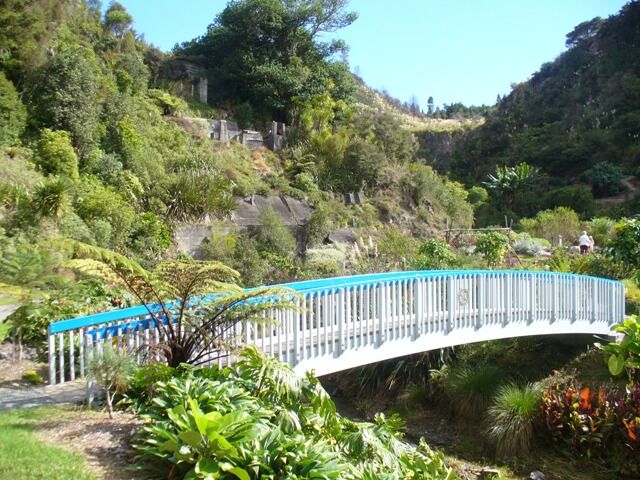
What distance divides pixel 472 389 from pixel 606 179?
97.9 feet

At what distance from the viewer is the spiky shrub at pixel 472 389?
9766 mm

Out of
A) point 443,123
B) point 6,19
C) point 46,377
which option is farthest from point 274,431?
point 443,123

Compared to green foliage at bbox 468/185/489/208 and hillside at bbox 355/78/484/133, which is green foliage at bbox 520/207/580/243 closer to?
green foliage at bbox 468/185/489/208

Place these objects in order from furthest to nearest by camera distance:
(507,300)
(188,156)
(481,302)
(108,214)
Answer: (188,156) → (108,214) → (507,300) → (481,302)

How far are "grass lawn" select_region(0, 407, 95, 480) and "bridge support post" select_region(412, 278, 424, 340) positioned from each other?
188 inches

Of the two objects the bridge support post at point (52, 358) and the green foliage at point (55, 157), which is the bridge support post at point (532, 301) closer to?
the bridge support post at point (52, 358)

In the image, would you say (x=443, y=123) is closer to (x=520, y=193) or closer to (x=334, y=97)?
(x=520, y=193)

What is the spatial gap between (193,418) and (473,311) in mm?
5710

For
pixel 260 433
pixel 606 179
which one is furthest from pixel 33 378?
pixel 606 179

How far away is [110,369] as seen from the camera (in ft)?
15.5

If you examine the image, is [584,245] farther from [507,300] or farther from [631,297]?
[507,300]

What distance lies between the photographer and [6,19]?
1509cm

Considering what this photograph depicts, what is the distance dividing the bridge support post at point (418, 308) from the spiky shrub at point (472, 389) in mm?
2708

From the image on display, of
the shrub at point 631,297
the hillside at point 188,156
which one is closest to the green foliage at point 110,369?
the hillside at point 188,156
